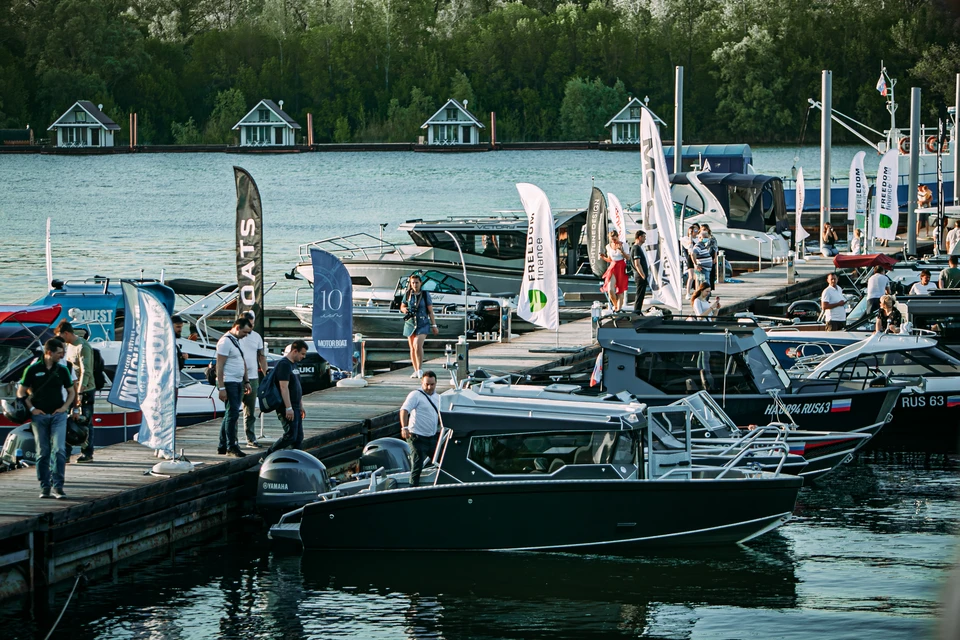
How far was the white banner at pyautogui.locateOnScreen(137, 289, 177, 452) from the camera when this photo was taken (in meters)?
15.0

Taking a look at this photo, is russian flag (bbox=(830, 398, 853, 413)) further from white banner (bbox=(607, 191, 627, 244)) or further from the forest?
the forest

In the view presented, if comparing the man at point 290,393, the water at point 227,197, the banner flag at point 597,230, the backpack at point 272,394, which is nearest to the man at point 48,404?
the backpack at point 272,394

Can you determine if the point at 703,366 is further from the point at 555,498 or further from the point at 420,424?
the point at 420,424

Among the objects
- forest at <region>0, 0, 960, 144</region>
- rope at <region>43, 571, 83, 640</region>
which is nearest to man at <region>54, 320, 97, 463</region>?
rope at <region>43, 571, 83, 640</region>

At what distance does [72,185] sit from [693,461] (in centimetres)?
12394

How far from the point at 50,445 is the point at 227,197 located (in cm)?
10347

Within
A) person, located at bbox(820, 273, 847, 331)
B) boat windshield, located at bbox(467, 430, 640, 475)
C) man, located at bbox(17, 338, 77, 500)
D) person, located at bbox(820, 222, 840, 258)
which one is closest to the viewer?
man, located at bbox(17, 338, 77, 500)

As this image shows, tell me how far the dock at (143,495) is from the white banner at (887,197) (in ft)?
70.7

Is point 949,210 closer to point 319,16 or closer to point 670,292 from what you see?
point 670,292

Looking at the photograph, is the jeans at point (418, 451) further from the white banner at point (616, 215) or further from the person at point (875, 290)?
the person at point (875, 290)

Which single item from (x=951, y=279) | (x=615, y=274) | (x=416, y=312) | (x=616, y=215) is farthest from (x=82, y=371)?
(x=951, y=279)

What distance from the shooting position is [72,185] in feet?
431

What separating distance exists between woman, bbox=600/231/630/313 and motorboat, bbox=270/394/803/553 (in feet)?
42.2

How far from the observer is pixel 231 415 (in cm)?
1602
